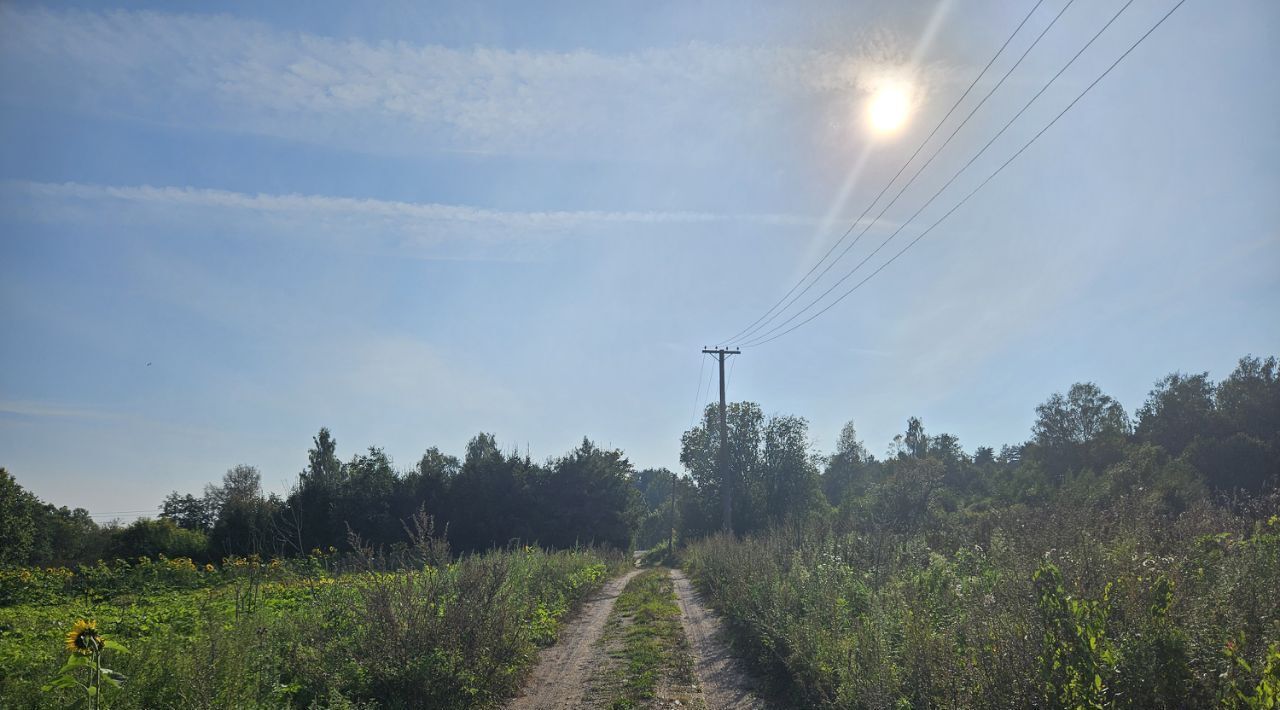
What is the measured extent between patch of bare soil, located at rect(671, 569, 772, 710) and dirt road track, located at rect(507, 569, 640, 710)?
5.65 ft

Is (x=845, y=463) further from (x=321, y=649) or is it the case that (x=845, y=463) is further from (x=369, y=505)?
(x=321, y=649)

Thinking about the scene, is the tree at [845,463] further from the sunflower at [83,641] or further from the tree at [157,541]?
the sunflower at [83,641]

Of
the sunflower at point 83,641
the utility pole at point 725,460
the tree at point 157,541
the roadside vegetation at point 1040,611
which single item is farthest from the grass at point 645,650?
the tree at point 157,541

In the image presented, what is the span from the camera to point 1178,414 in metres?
35.0

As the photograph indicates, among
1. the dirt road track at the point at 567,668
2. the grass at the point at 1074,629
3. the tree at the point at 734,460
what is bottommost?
the dirt road track at the point at 567,668

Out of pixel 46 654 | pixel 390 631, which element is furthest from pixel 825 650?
pixel 46 654

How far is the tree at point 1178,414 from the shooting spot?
31.2 meters

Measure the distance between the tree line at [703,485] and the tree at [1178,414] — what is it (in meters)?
0.13

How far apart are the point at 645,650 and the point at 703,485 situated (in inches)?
1765

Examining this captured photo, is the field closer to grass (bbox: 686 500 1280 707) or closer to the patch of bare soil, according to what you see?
the patch of bare soil

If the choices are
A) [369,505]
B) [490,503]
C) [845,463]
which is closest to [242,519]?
[369,505]

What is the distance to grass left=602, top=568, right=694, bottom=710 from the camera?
915cm

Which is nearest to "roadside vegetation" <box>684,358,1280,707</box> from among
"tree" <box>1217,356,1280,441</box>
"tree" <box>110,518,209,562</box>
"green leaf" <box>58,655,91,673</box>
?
"green leaf" <box>58,655,91,673</box>

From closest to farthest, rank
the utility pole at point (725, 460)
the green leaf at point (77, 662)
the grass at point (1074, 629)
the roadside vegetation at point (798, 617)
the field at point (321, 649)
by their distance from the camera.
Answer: the green leaf at point (77, 662)
the grass at point (1074, 629)
the roadside vegetation at point (798, 617)
the field at point (321, 649)
the utility pole at point (725, 460)
